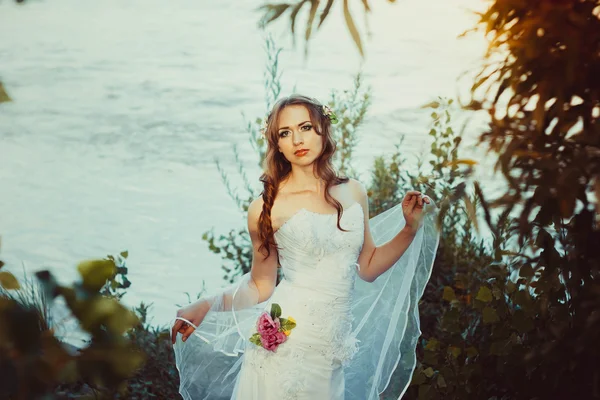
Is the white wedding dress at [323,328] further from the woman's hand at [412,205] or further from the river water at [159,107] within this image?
the river water at [159,107]

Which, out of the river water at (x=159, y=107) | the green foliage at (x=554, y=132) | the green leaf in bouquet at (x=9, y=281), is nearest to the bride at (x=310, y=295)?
the green foliage at (x=554, y=132)

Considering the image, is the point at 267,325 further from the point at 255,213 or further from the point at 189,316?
the point at 255,213

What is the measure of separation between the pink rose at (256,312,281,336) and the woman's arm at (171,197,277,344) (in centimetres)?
20

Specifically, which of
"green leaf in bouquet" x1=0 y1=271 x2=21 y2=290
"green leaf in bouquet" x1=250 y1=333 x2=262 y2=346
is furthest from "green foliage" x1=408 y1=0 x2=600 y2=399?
"green leaf in bouquet" x1=250 y1=333 x2=262 y2=346

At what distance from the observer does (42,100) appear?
575cm

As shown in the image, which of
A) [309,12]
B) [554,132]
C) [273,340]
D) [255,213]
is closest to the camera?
[309,12]

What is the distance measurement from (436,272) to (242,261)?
107cm

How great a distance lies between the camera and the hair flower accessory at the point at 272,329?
2605 mm

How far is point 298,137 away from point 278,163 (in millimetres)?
185

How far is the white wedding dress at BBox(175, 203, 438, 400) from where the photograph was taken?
8.59 feet

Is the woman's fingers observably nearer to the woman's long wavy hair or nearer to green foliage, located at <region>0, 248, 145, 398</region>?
the woman's long wavy hair

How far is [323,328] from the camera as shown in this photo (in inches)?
104

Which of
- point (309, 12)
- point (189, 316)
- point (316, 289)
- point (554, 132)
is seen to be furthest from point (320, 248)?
point (309, 12)

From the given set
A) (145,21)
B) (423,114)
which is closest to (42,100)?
(145,21)
